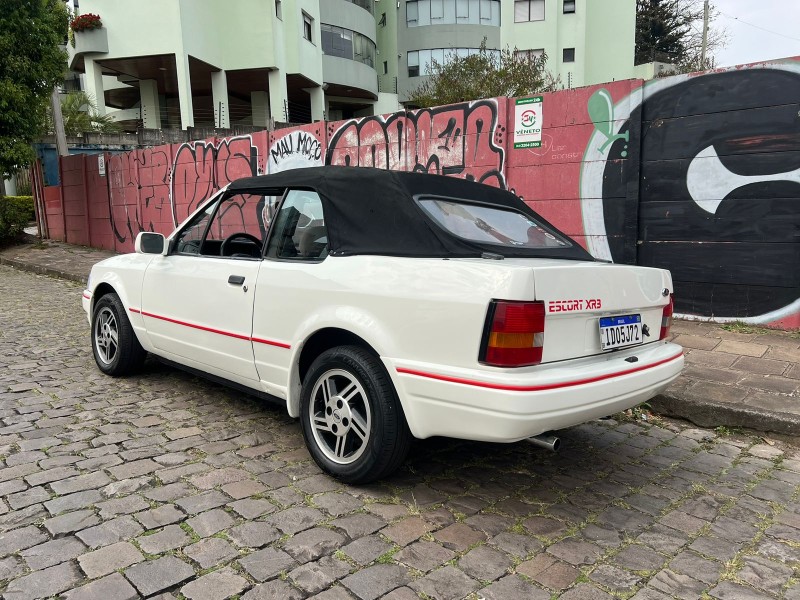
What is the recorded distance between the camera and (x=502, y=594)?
2.26m

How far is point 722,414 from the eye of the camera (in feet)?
13.6

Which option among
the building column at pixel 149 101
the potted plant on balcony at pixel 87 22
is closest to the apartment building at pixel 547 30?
the building column at pixel 149 101

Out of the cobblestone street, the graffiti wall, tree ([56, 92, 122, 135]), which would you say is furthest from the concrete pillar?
the cobblestone street

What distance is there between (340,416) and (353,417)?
3.3 inches

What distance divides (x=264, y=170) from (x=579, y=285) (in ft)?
30.4

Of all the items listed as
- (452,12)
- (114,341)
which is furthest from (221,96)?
(114,341)

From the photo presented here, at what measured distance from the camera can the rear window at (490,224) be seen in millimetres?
3301

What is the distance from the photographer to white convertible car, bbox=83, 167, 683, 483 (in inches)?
102

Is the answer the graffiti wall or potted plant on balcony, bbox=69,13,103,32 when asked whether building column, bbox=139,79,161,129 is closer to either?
potted plant on balcony, bbox=69,13,103,32

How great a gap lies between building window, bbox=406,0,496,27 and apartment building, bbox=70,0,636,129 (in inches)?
2.5

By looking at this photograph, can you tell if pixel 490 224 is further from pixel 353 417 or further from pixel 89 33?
pixel 89 33

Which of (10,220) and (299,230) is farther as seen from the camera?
(10,220)

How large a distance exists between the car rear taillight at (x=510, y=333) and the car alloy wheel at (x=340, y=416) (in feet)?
2.44

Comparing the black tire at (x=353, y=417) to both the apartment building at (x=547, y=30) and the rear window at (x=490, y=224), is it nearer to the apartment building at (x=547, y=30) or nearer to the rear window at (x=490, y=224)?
the rear window at (x=490, y=224)
